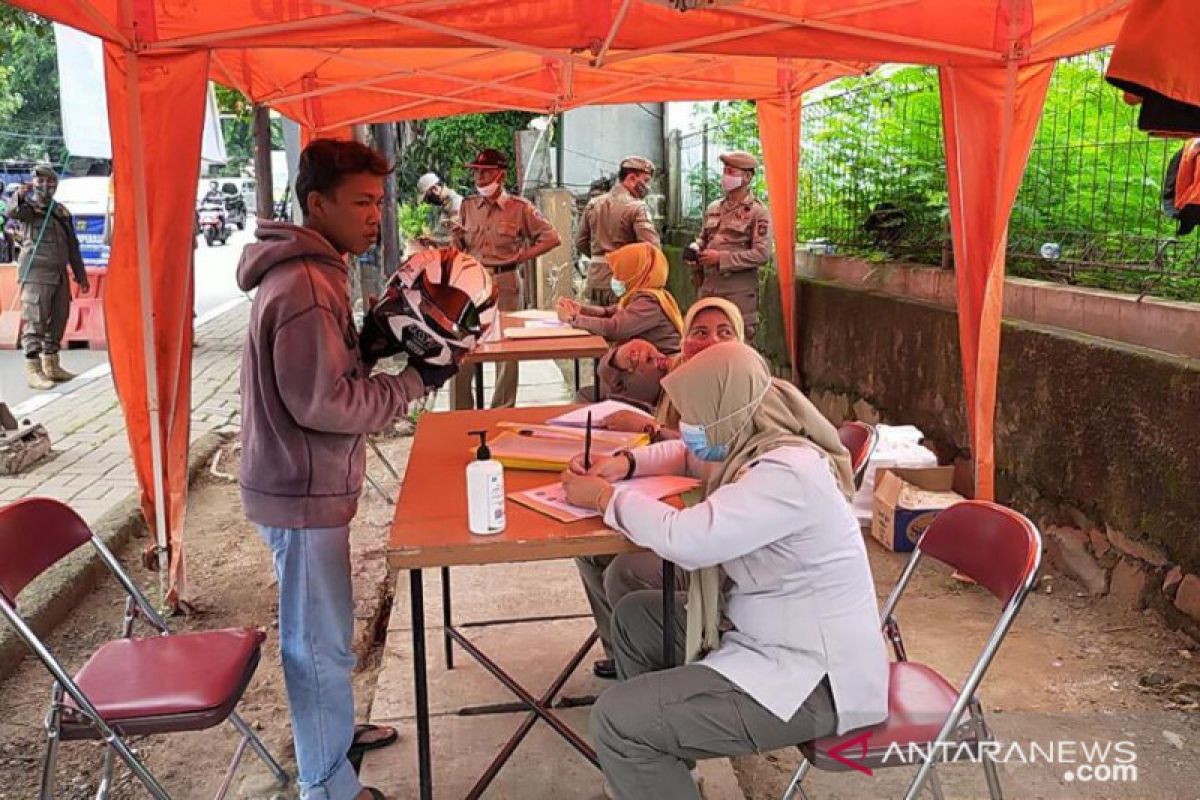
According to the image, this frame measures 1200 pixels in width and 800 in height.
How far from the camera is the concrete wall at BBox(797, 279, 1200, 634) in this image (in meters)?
3.62

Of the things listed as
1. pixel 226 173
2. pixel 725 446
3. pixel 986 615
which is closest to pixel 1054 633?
pixel 986 615

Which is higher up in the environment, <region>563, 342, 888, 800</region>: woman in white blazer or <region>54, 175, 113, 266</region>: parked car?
<region>54, 175, 113, 266</region>: parked car

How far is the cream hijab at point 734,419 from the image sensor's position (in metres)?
2.07

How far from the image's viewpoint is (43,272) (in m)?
8.95

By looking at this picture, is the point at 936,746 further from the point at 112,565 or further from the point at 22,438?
the point at 22,438

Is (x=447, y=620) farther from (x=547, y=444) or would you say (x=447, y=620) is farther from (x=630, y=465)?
(x=630, y=465)

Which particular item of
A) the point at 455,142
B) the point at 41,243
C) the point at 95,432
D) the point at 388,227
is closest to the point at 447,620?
the point at 95,432

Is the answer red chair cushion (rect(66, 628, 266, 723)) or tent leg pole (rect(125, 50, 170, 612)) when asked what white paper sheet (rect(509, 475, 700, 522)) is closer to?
red chair cushion (rect(66, 628, 266, 723))

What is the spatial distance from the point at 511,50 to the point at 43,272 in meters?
7.04

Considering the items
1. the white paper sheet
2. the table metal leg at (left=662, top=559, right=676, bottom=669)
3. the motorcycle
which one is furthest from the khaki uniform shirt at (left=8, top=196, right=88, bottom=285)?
the motorcycle

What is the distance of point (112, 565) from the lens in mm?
2582

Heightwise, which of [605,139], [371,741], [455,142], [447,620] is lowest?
[371,741]

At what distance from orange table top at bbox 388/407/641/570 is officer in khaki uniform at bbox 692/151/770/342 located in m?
4.42

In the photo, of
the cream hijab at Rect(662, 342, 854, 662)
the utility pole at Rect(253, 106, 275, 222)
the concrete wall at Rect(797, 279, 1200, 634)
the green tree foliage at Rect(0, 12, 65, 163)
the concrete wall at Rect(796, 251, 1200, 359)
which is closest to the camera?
the cream hijab at Rect(662, 342, 854, 662)
